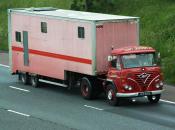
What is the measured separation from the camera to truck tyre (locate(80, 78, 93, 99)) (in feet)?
97.8

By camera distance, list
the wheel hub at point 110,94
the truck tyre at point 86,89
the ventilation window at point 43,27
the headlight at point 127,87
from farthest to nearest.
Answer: the ventilation window at point 43,27, the truck tyre at point 86,89, the wheel hub at point 110,94, the headlight at point 127,87

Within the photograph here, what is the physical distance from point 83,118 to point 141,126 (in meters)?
2.73

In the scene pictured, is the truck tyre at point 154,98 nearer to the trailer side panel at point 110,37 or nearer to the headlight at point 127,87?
the headlight at point 127,87

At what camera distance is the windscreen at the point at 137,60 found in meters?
28.4

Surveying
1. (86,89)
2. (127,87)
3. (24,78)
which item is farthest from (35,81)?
(127,87)

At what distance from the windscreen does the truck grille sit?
44 centimetres

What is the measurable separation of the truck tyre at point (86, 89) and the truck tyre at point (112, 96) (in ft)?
3.56

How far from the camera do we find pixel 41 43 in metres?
33.6

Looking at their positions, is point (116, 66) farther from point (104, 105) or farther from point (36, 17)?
point (36, 17)

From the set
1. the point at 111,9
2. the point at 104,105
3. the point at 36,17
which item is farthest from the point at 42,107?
the point at 111,9

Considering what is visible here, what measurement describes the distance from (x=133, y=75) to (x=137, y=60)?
81cm

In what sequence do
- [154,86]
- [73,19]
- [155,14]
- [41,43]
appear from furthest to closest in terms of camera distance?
[155,14] < [41,43] < [73,19] < [154,86]

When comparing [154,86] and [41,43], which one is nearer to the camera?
[154,86]

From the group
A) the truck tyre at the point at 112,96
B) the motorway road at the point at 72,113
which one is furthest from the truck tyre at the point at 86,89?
the truck tyre at the point at 112,96
